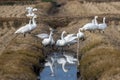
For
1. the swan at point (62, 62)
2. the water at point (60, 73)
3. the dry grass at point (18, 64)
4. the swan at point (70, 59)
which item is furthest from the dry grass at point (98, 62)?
the dry grass at point (18, 64)

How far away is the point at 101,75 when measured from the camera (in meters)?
15.4

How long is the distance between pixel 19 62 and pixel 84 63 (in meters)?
2.71

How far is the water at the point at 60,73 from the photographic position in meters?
18.1

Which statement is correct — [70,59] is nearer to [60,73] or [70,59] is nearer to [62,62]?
[62,62]

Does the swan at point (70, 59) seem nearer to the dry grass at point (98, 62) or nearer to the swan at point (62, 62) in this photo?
the swan at point (62, 62)

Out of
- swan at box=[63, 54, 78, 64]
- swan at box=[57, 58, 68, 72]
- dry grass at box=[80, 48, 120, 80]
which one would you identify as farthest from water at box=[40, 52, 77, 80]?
dry grass at box=[80, 48, 120, 80]

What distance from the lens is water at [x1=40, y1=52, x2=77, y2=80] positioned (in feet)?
59.3

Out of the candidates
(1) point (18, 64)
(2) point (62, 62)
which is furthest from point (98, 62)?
(2) point (62, 62)

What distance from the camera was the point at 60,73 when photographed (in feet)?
62.0

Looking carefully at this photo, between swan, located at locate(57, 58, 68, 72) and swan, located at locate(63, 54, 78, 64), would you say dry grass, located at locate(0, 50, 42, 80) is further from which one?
swan, located at locate(63, 54, 78, 64)

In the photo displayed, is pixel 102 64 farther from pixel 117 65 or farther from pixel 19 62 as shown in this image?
pixel 19 62

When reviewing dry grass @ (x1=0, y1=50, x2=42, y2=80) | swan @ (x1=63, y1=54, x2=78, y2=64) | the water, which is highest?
dry grass @ (x1=0, y1=50, x2=42, y2=80)

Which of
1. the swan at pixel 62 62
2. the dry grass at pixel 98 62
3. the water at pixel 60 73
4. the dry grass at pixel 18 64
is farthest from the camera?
the swan at pixel 62 62

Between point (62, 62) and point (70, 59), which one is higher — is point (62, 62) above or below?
above
